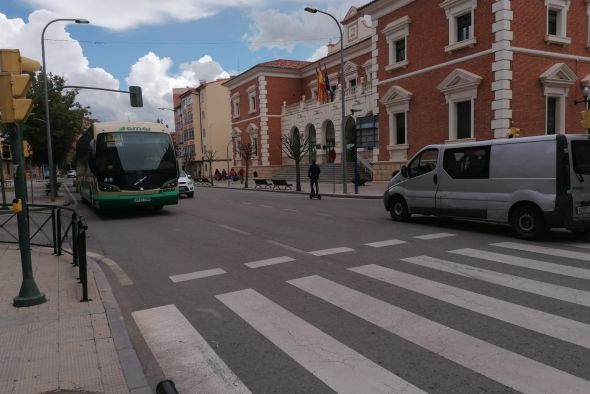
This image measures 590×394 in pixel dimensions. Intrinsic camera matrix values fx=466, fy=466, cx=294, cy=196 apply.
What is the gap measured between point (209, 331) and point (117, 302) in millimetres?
1731

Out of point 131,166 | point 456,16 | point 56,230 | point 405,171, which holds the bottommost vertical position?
point 56,230

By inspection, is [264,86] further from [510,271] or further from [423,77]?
[510,271]

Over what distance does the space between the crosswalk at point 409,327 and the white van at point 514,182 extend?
6.26ft

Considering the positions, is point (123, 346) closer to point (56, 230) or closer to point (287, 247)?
point (287, 247)

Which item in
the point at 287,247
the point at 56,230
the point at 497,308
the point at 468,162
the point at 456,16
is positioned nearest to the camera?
the point at 497,308

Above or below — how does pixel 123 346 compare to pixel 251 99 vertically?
below

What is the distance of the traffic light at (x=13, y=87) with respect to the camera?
5.09 meters

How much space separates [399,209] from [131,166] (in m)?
8.45

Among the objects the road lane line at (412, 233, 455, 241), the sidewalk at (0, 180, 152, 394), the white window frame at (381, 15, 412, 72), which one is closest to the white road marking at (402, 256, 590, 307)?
the road lane line at (412, 233, 455, 241)

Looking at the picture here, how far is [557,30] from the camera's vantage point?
23.5 metres

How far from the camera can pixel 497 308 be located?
5.10 metres

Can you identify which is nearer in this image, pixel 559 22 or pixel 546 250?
pixel 546 250

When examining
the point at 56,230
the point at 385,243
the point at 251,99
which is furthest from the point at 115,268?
the point at 251,99

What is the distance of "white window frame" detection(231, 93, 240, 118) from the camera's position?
57050 millimetres
